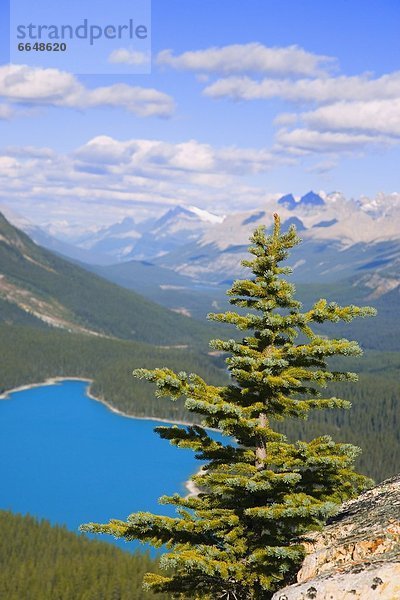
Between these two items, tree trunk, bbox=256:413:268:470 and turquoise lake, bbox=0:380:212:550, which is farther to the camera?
turquoise lake, bbox=0:380:212:550

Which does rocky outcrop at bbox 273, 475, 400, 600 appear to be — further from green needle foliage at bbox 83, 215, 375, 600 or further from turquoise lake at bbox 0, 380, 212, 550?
turquoise lake at bbox 0, 380, 212, 550

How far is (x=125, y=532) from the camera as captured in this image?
21.5 meters

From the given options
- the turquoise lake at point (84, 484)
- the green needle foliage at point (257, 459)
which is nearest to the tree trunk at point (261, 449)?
the green needle foliage at point (257, 459)

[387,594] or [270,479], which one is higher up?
[270,479]

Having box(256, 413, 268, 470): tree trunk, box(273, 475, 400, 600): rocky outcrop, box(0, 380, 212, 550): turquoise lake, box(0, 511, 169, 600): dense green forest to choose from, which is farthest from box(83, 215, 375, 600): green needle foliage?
box(0, 380, 212, 550): turquoise lake

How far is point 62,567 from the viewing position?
10112 cm

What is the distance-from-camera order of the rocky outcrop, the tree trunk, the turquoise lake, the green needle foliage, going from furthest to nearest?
1. the turquoise lake
2. the tree trunk
3. the green needle foliage
4. the rocky outcrop

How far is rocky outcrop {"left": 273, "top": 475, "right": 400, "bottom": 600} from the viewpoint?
1719 centimetres

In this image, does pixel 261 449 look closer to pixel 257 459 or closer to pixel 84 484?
pixel 257 459

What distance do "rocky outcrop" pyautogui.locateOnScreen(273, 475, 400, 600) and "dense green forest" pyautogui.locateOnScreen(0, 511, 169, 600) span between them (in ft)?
260

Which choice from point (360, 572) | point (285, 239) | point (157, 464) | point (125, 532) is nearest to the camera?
point (360, 572)

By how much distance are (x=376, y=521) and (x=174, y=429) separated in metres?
7.30

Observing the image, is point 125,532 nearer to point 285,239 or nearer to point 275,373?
point 275,373

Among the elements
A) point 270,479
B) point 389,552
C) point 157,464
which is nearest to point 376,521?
point 389,552
